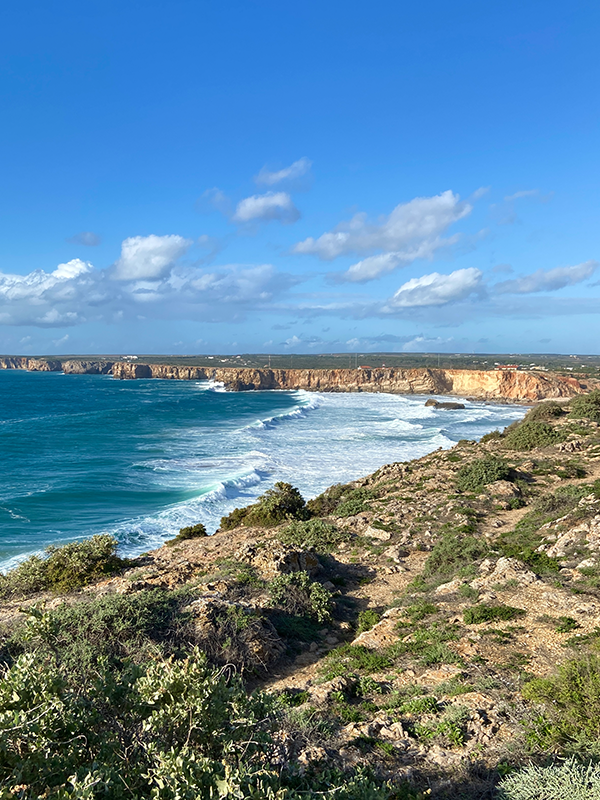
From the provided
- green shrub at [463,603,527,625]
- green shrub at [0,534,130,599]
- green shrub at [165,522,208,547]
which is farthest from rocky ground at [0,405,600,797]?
green shrub at [0,534,130,599]

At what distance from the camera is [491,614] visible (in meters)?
9.57

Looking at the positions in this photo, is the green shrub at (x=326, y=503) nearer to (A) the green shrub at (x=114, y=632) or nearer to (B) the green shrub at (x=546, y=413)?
(A) the green shrub at (x=114, y=632)

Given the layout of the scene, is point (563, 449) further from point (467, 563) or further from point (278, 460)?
point (278, 460)

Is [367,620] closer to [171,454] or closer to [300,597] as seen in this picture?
[300,597]

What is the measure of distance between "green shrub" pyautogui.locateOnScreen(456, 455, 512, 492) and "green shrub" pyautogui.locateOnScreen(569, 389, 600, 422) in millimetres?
12290

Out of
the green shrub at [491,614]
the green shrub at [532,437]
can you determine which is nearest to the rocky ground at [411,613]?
the green shrub at [491,614]

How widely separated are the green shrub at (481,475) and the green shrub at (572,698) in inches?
539

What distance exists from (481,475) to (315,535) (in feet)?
A: 27.3

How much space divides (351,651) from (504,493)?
12028 millimetres

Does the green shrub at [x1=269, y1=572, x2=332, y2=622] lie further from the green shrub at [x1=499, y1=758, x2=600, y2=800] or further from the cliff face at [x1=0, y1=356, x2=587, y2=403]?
the cliff face at [x1=0, y1=356, x2=587, y2=403]

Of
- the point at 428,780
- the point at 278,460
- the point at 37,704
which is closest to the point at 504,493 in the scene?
the point at 428,780

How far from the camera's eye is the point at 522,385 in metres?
83.1

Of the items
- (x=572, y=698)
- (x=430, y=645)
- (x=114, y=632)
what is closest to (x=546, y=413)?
(x=430, y=645)

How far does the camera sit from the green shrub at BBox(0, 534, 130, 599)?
13.0 m
